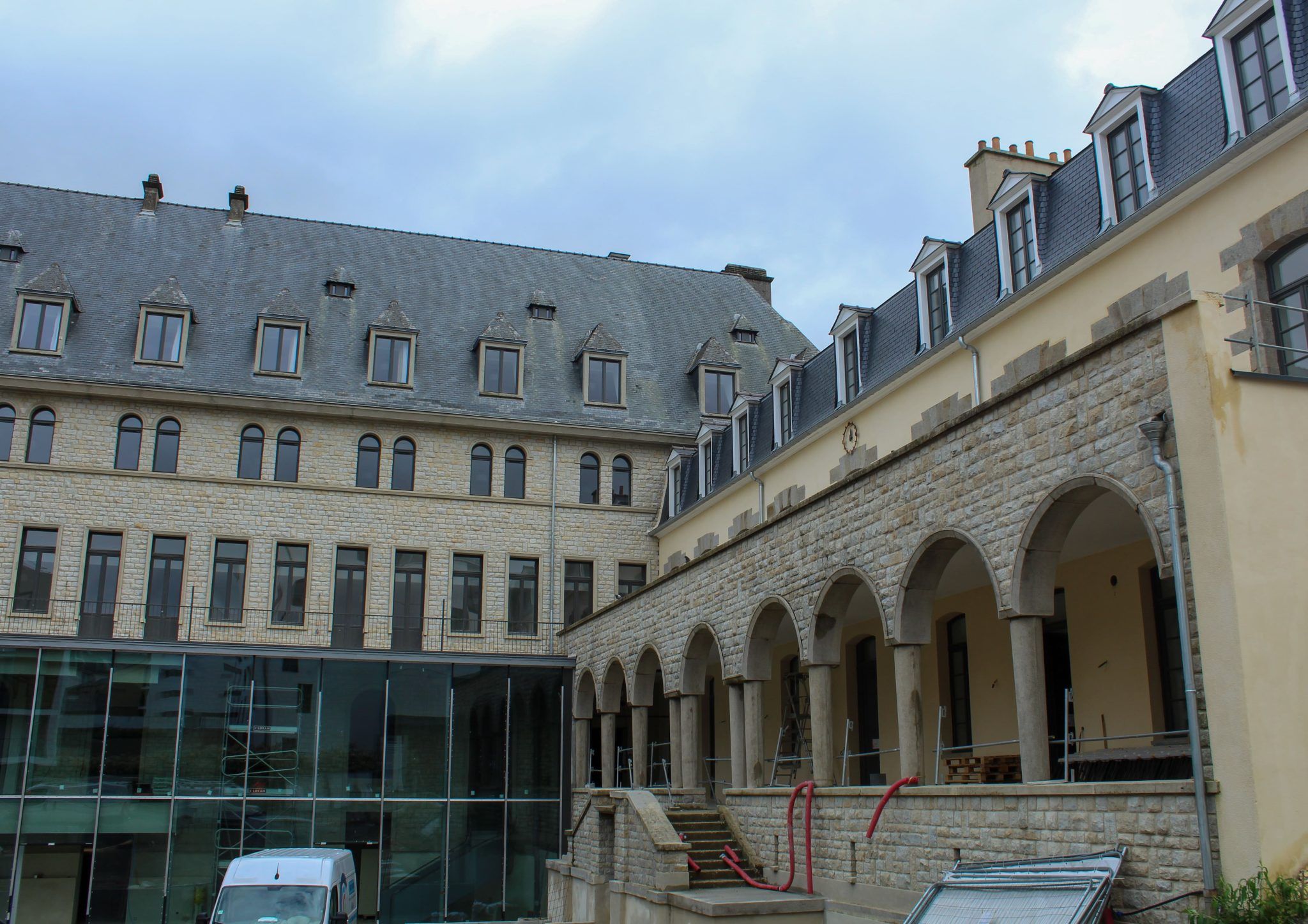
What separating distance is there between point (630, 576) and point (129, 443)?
457 inches

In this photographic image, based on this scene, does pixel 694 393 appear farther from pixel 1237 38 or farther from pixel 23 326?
pixel 1237 38

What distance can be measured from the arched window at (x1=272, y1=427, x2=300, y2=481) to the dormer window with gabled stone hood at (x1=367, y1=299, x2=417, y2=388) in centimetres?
219

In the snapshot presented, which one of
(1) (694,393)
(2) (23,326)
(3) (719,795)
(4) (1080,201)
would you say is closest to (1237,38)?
(4) (1080,201)

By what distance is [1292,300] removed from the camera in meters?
12.1

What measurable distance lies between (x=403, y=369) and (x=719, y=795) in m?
12.4

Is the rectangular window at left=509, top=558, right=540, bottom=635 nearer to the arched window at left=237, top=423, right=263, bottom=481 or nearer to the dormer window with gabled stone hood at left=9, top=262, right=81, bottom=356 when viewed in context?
the arched window at left=237, top=423, right=263, bottom=481

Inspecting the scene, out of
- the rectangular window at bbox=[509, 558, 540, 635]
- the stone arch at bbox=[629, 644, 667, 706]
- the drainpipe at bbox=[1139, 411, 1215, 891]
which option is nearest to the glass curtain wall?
the rectangular window at bbox=[509, 558, 540, 635]

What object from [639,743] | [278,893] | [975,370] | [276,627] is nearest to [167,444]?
[276,627]

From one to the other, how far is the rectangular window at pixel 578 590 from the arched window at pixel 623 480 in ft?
5.77

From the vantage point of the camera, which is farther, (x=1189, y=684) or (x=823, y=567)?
(x=823, y=567)

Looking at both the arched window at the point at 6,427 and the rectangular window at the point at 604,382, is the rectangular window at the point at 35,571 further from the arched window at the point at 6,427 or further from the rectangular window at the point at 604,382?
the rectangular window at the point at 604,382

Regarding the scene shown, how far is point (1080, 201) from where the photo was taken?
50.8 feet

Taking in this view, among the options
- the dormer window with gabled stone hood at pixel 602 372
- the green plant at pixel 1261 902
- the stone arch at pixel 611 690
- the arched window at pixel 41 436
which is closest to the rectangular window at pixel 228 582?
the arched window at pixel 41 436

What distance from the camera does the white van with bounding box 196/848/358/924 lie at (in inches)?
538
